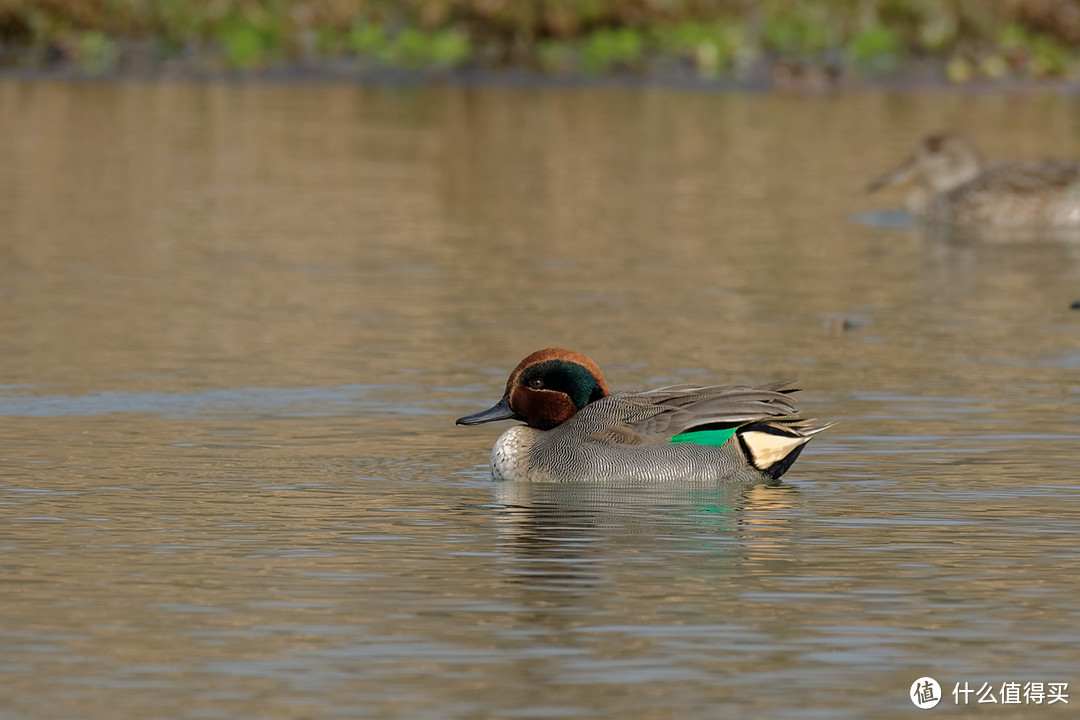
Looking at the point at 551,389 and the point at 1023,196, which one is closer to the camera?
the point at 551,389

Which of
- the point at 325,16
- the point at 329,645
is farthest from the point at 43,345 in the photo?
the point at 325,16

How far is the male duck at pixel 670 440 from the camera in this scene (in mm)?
9133

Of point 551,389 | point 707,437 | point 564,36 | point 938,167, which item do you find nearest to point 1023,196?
→ point 938,167

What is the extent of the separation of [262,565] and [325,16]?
29202 millimetres

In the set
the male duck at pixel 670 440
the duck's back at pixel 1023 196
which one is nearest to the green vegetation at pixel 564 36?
the duck's back at pixel 1023 196

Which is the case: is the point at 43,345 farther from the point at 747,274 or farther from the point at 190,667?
the point at 190,667

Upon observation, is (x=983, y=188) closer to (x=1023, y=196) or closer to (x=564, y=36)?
(x=1023, y=196)

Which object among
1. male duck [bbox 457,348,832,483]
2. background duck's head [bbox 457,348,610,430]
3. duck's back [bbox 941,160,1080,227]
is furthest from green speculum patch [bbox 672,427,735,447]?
duck's back [bbox 941,160,1080,227]

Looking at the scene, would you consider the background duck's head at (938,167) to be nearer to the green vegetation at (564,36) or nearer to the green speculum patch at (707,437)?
the green speculum patch at (707,437)

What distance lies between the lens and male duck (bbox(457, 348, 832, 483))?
913 cm

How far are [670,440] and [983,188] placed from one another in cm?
1163

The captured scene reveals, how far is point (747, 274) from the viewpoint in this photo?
16.1m

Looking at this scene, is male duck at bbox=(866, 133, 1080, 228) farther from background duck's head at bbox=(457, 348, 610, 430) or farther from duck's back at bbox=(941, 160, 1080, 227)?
background duck's head at bbox=(457, 348, 610, 430)

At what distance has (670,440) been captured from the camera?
361 inches
